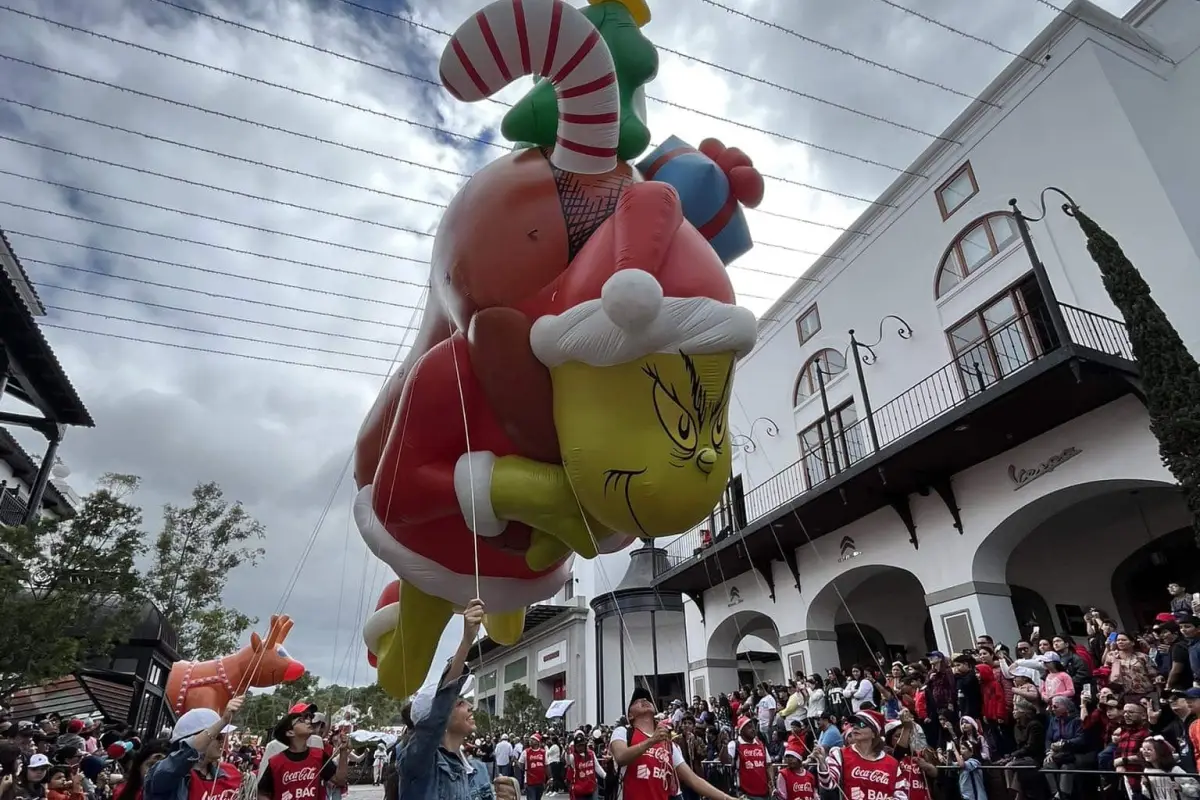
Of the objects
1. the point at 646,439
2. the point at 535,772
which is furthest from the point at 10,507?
the point at 646,439

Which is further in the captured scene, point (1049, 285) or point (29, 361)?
point (29, 361)

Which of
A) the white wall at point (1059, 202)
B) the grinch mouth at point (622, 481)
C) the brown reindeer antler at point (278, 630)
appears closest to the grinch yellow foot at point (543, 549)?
the grinch mouth at point (622, 481)

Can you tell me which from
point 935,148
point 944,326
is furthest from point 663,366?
point 935,148

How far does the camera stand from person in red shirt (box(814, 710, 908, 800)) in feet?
15.8

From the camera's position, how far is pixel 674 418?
Answer: 107 inches

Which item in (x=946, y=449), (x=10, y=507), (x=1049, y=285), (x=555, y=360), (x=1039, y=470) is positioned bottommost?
(x=555, y=360)

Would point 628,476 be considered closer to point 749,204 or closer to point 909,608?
point 749,204

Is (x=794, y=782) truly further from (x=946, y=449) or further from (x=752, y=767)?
(x=946, y=449)

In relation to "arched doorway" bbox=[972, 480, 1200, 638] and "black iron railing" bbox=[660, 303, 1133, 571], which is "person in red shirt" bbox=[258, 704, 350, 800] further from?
"arched doorway" bbox=[972, 480, 1200, 638]

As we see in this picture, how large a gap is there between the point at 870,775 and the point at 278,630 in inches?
205

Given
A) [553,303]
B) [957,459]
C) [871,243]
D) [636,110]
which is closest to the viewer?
[553,303]

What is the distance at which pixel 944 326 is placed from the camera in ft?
41.2

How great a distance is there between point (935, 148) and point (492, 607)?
12848 millimetres

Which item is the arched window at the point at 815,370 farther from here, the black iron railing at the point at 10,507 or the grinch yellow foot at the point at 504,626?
the black iron railing at the point at 10,507
